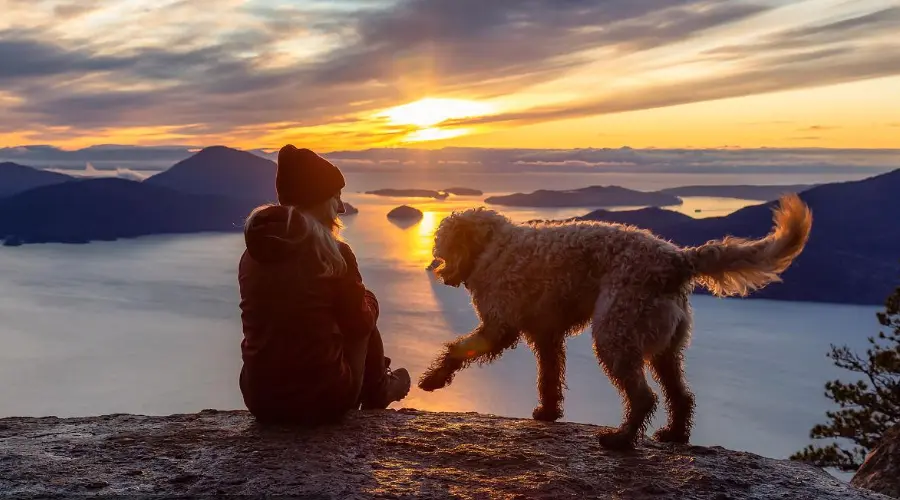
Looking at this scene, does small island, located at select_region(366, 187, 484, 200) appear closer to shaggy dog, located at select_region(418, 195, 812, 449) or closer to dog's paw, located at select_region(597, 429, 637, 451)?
shaggy dog, located at select_region(418, 195, 812, 449)

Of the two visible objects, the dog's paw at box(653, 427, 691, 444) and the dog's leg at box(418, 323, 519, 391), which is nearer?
the dog's paw at box(653, 427, 691, 444)

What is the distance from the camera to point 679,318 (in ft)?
14.8

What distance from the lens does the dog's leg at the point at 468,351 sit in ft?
17.0

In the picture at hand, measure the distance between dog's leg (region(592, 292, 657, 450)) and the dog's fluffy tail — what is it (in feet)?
1.91

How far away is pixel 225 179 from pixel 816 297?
4060 inches

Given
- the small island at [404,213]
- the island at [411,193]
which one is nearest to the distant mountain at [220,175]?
the island at [411,193]

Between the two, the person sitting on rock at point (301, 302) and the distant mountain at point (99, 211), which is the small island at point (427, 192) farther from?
the distant mountain at point (99, 211)

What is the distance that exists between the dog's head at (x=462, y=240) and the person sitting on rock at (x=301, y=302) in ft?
3.61

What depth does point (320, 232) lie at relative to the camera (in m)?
4.14

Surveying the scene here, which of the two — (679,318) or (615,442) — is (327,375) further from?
(679,318)

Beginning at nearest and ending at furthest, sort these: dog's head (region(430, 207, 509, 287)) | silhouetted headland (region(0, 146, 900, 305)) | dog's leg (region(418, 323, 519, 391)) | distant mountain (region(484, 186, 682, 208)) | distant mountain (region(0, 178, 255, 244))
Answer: dog's leg (region(418, 323, 519, 391)) → dog's head (region(430, 207, 509, 287)) → distant mountain (region(484, 186, 682, 208)) → silhouetted headland (region(0, 146, 900, 305)) → distant mountain (region(0, 178, 255, 244))

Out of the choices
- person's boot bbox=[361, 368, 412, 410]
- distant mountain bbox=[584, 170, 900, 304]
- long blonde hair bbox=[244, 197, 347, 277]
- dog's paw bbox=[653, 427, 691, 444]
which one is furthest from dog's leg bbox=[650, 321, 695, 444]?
distant mountain bbox=[584, 170, 900, 304]

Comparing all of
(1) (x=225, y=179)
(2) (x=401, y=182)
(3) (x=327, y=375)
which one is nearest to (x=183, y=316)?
(2) (x=401, y=182)

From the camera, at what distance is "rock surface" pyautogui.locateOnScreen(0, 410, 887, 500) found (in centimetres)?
343
